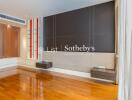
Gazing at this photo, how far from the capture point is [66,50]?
4.47 meters

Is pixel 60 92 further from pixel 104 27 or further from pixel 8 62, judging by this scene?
pixel 8 62

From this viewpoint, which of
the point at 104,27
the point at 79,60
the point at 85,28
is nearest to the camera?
the point at 104,27

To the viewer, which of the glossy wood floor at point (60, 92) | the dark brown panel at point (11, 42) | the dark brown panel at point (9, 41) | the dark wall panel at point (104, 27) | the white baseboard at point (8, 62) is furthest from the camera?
the dark brown panel at point (11, 42)

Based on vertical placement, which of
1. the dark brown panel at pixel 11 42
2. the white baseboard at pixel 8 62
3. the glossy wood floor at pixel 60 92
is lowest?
the glossy wood floor at pixel 60 92

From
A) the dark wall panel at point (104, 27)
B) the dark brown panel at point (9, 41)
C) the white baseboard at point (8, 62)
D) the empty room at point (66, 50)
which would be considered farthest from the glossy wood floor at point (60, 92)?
the dark brown panel at point (9, 41)

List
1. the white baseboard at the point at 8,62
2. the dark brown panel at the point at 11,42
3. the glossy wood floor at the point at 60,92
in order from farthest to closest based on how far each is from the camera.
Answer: the dark brown panel at the point at 11,42 < the white baseboard at the point at 8,62 < the glossy wood floor at the point at 60,92

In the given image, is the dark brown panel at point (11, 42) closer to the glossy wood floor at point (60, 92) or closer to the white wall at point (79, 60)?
the white wall at point (79, 60)

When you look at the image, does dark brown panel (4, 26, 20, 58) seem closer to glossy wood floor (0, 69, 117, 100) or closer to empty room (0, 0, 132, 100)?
empty room (0, 0, 132, 100)

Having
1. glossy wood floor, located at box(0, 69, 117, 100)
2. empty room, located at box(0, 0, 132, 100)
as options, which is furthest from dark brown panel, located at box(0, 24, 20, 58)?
glossy wood floor, located at box(0, 69, 117, 100)

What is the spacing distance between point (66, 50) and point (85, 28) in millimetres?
1176

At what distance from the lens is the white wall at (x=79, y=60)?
11.7 ft

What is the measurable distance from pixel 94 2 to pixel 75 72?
261 cm

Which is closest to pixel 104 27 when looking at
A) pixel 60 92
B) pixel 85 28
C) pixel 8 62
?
pixel 85 28

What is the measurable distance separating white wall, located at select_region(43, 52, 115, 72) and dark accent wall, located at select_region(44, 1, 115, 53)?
0.23m
